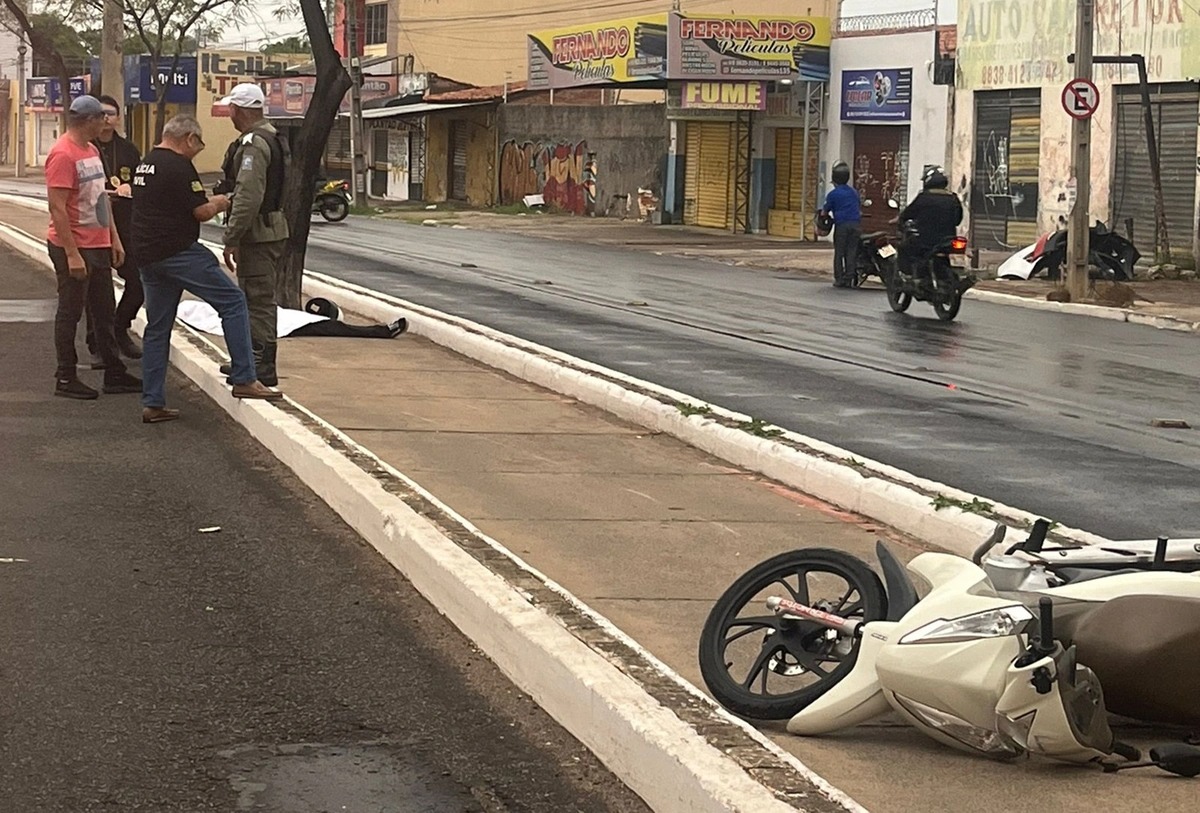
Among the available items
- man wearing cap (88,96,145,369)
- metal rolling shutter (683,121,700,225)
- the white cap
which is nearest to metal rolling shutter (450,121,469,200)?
metal rolling shutter (683,121,700,225)

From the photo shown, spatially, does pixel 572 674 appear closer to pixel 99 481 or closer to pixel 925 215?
pixel 99 481

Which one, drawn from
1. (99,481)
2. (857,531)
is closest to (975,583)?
(857,531)

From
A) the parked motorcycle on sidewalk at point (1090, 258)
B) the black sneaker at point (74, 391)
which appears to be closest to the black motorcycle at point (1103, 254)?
the parked motorcycle on sidewalk at point (1090, 258)

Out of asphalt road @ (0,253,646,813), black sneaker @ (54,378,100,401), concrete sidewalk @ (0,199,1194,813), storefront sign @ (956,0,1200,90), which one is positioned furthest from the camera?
storefront sign @ (956,0,1200,90)

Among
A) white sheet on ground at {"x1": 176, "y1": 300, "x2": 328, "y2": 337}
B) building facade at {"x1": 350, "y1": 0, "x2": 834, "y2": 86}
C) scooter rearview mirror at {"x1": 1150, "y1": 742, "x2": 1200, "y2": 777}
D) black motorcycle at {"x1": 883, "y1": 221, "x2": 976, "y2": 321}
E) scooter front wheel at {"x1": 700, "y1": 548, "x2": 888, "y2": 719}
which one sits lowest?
scooter rearview mirror at {"x1": 1150, "y1": 742, "x2": 1200, "y2": 777}

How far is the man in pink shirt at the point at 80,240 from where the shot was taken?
37.0 ft

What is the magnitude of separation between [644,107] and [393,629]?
45297 millimetres

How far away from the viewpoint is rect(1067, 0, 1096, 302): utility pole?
78.0 ft

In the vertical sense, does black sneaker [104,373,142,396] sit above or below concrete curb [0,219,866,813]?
above

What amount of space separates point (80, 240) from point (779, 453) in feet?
16.8

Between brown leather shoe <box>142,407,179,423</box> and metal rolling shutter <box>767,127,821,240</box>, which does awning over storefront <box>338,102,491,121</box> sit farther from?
brown leather shoe <box>142,407,179,423</box>

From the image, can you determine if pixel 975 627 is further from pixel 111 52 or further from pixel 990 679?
pixel 111 52

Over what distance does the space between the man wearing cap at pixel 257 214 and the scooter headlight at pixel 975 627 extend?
23.1 feet

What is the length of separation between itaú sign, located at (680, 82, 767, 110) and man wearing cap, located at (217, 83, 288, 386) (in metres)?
30.3
